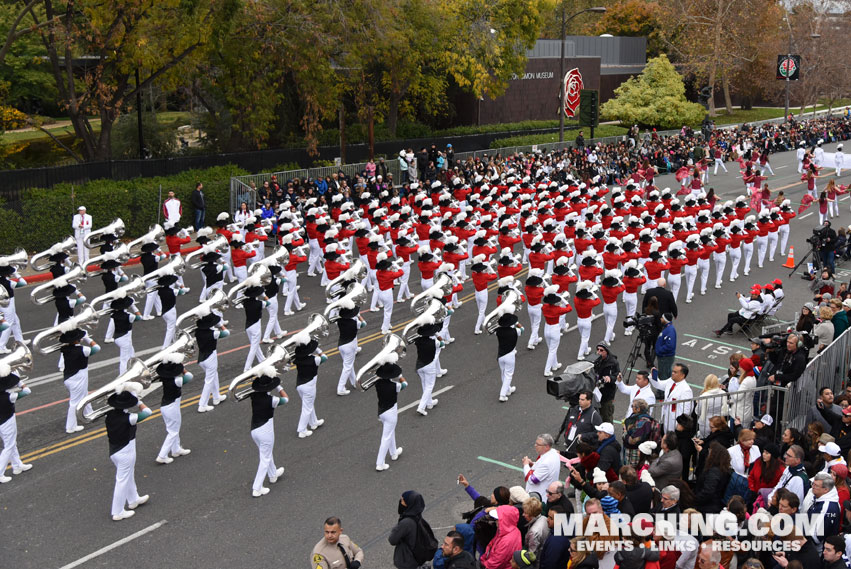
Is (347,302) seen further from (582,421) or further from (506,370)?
(582,421)

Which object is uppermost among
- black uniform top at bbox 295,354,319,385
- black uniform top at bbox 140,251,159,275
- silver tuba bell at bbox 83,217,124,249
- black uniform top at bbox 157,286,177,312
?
silver tuba bell at bbox 83,217,124,249

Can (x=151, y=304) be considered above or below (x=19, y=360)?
below

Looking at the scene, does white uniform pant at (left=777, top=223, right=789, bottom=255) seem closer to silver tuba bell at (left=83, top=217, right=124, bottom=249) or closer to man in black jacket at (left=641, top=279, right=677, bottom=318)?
man in black jacket at (left=641, top=279, right=677, bottom=318)

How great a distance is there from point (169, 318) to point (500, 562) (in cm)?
1070

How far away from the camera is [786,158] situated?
155ft

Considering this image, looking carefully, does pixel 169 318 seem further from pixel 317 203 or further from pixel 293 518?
pixel 317 203

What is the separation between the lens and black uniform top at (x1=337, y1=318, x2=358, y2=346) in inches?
620

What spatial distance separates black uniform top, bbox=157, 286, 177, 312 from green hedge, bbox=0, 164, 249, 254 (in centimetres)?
986

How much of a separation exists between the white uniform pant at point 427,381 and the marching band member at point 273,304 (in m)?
4.14

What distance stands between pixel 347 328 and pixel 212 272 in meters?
5.11

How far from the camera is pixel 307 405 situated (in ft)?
46.3

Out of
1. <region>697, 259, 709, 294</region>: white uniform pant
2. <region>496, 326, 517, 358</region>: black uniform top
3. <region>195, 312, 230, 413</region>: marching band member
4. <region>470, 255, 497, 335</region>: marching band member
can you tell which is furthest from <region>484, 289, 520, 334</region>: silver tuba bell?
<region>697, 259, 709, 294</region>: white uniform pant

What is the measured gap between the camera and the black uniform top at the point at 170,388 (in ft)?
42.7

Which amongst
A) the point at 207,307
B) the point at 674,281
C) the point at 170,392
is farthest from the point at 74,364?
the point at 674,281
